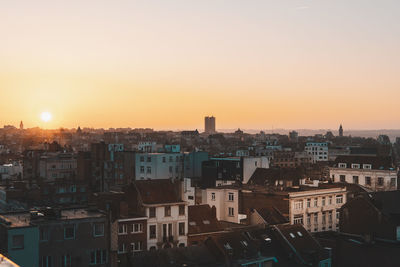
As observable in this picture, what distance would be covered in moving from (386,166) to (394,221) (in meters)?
44.0

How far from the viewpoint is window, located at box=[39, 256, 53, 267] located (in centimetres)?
4147

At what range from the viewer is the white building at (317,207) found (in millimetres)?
69750

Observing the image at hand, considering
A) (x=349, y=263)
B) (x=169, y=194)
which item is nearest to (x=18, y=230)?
(x=169, y=194)

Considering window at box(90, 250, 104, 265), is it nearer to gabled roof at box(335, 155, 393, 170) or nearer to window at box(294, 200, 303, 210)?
window at box(294, 200, 303, 210)

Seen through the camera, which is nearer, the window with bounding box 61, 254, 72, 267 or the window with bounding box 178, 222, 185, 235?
the window with bounding box 61, 254, 72, 267

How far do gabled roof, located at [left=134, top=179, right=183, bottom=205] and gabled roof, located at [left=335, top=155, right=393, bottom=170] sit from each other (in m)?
57.4

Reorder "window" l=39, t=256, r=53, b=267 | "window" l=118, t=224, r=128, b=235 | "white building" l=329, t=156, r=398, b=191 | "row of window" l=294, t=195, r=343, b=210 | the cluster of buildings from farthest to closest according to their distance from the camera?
"white building" l=329, t=156, r=398, b=191
"row of window" l=294, t=195, r=343, b=210
"window" l=118, t=224, r=128, b=235
the cluster of buildings
"window" l=39, t=256, r=53, b=267

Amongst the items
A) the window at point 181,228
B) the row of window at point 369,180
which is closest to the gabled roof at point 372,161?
the row of window at point 369,180

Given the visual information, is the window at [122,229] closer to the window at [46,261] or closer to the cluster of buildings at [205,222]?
the cluster of buildings at [205,222]

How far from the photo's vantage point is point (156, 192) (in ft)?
194

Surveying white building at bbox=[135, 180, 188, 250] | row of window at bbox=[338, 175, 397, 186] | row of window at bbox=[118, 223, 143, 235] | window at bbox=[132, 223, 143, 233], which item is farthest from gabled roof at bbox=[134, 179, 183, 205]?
row of window at bbox=[338, 175, 397, 186]

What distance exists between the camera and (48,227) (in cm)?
4222

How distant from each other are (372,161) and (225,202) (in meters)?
44.2

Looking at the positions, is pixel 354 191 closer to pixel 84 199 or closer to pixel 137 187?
pixel 137 187
